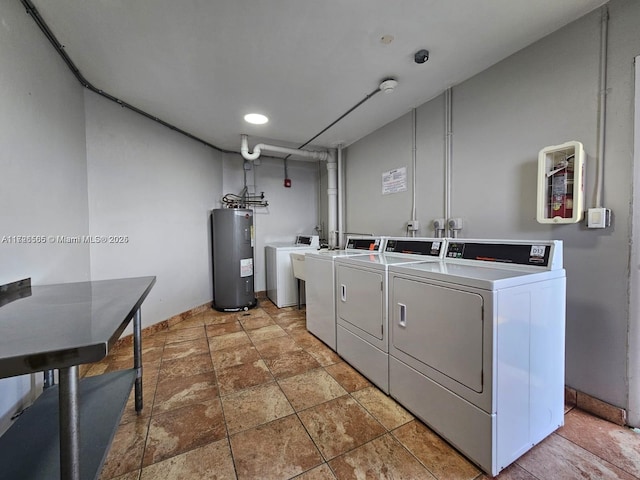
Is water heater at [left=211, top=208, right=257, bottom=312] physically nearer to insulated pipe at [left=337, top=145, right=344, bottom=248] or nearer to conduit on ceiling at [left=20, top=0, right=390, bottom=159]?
conduit on ceiling at [left=20, top=0, right=390, bottom=159]

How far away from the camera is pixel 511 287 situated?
1.19m

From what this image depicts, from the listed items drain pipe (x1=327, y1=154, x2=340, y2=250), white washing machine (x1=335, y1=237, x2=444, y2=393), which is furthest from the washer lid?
drain pipe (x1=327, y1=154, x2=340, y2=250)

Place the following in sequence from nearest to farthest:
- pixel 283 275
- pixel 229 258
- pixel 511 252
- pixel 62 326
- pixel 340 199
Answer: pixel 62 326 < pixel 511 252 < pixel 229 258 < pixel 283 275 < pixel 340 199

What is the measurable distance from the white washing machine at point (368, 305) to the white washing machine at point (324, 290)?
0.28ft

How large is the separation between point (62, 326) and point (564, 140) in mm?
2627

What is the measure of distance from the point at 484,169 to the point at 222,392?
103 inches

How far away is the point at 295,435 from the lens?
4.68 ft

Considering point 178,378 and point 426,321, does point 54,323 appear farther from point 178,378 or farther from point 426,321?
point 426,321

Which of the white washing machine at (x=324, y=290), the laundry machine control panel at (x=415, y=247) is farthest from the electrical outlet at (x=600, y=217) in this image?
the white washing machine at (x=324, y=290)

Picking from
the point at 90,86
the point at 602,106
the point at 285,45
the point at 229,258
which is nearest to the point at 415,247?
the point at 602,106

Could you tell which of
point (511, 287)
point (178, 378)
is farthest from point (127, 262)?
point (511, 287)

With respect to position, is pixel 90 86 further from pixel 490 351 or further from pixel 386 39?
pixel 490 351

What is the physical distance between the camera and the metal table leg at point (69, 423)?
675 millimetres

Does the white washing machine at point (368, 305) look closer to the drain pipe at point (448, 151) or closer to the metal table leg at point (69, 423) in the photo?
the drain pipe at point (448, 151)
